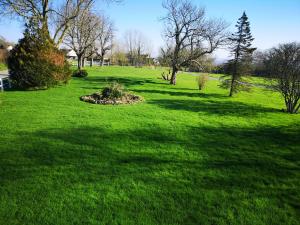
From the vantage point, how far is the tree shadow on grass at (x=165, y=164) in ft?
15.4

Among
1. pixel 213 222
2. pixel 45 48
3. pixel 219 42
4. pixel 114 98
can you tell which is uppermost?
pixel 219 42

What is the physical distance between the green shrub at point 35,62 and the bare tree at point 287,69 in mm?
15366

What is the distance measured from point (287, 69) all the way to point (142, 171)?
498 inches

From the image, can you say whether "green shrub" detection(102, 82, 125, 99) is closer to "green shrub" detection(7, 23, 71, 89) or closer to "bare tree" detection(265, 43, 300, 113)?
"green shrub" detection(7, 23, 71, 89)

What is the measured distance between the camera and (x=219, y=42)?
2483cm

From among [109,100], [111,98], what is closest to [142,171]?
[109,100]

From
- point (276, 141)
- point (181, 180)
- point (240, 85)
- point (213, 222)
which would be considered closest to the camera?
point (213, 222)

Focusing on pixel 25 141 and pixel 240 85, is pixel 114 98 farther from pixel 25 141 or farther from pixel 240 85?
pixel 240 85

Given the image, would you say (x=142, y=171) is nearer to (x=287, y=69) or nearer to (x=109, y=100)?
(x=109, y=100)

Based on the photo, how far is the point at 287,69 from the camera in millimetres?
13312

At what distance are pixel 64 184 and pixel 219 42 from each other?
80.7ft

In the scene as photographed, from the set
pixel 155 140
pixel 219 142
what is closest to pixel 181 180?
pixel 155 140

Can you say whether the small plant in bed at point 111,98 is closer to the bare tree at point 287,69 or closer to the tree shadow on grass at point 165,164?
the tree shadow on grass at point 165,164

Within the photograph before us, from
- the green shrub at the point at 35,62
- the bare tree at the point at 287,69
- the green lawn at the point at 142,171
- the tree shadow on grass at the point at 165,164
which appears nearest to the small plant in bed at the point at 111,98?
→ the green lawn at the point at 142,171
